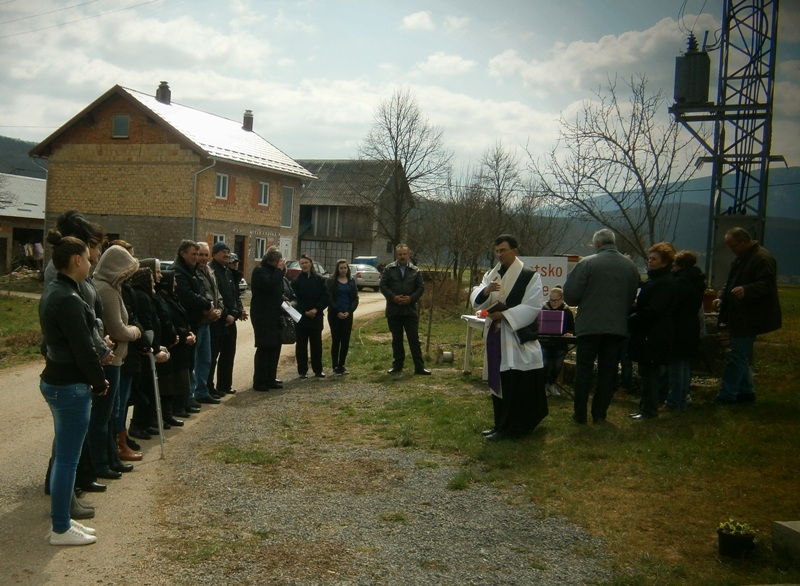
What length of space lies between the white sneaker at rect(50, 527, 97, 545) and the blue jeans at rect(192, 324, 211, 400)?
4.68 m

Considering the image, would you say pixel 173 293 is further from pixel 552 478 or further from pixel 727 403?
pixel 727 403

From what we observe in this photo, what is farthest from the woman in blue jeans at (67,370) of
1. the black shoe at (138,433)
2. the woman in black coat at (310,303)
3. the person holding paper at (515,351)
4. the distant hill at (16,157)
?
the distant hill at (16,157)

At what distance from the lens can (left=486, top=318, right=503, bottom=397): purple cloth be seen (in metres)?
8.19

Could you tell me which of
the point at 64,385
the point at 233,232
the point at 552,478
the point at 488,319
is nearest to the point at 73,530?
the point at 64,385

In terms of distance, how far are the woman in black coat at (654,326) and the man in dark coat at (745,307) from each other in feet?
2.85

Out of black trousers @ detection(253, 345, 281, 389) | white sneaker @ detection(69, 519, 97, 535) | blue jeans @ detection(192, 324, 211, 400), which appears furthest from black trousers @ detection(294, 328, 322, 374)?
white sneaker @ detection(69, 519, 97, 535)

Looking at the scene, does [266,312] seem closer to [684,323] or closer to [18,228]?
[684,323]

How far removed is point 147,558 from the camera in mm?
4688

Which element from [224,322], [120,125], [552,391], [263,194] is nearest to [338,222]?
[263,194]

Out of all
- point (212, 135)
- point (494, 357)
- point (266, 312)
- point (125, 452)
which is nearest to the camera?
point (125, 452)

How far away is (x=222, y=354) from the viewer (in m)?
10.9

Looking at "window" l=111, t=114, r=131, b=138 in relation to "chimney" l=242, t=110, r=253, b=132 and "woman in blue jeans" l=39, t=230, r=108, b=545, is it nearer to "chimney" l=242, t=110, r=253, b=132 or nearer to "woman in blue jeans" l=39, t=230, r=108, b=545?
"chimney" l=242, t=110, r=253, b=132

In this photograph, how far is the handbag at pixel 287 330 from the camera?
1162 centimetres

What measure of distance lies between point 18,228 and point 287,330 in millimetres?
41086
